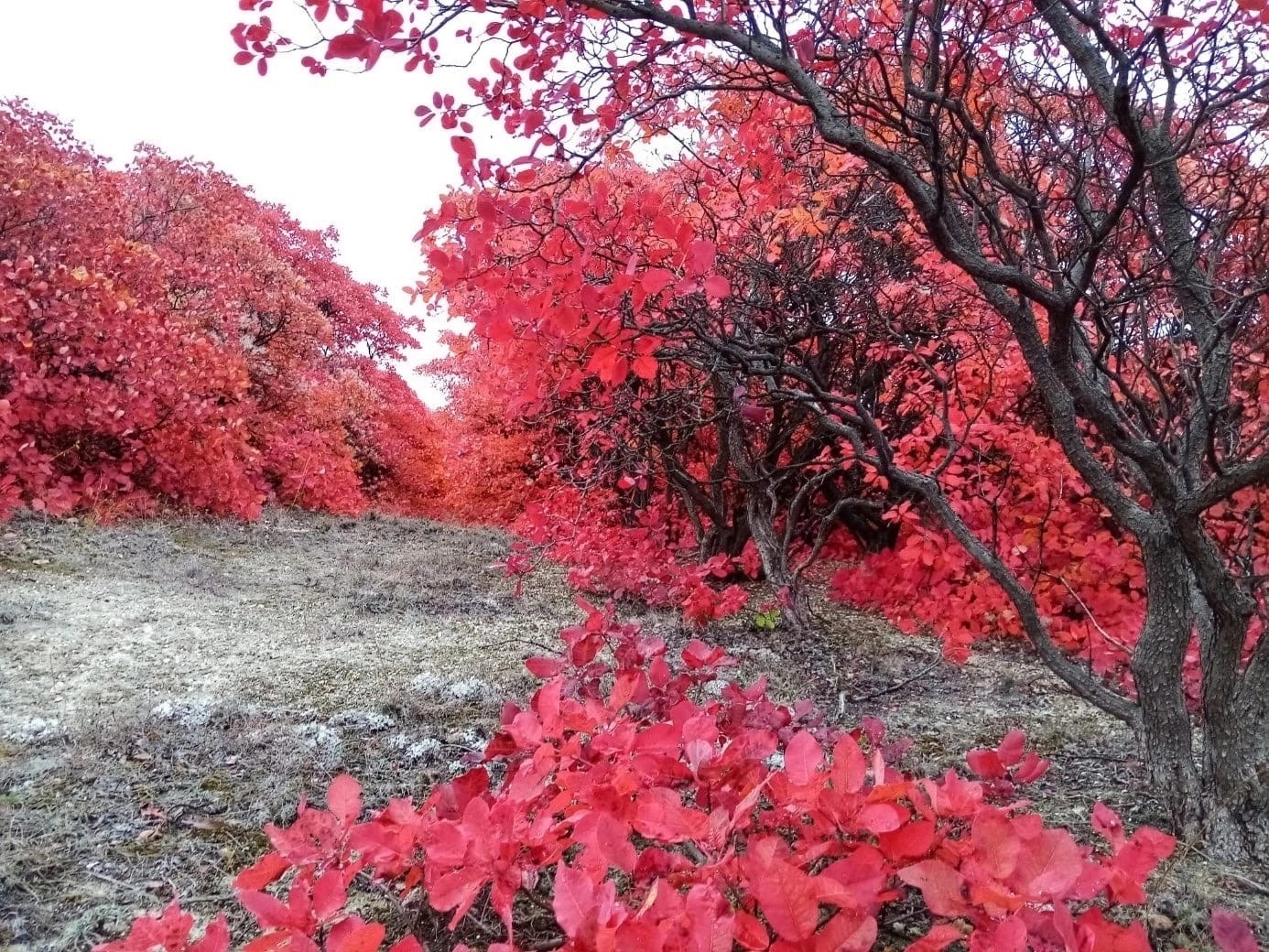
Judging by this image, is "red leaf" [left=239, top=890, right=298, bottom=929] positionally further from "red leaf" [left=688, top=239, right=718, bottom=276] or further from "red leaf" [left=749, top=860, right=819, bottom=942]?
"red leaf" [left=688, top=239, right=718, bottom=276]

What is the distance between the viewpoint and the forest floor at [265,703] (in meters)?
1.88

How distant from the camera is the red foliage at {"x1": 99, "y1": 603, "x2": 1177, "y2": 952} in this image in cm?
89

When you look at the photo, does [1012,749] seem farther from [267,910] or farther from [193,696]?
[193,696]

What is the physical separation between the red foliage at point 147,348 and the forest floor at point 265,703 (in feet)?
3.65

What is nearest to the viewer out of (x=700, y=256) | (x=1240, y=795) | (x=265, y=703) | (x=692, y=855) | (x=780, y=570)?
(x=692, y=855)

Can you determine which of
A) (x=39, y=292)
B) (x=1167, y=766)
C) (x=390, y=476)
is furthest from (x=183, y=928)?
(x=390, y=476)

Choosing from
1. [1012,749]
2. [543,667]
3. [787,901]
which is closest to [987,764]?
[1012,749]

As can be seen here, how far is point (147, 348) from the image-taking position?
7090 mm

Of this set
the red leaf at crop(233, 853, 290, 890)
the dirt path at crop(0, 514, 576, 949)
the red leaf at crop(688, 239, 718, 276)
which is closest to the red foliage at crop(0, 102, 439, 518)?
the dirt path at crop(0, 514, 576, 949)

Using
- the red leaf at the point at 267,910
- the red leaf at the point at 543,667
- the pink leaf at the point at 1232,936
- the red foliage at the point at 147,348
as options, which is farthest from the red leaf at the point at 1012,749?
the red foliage at the point at 147,348

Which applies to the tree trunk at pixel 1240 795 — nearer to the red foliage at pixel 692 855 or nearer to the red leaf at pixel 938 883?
the red foliage at pixel 692 855

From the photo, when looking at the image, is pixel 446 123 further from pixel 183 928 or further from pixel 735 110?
pixel 183 928

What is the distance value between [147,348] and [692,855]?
741 centimetres

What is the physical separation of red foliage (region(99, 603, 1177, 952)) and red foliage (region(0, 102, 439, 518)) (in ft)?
20.4
